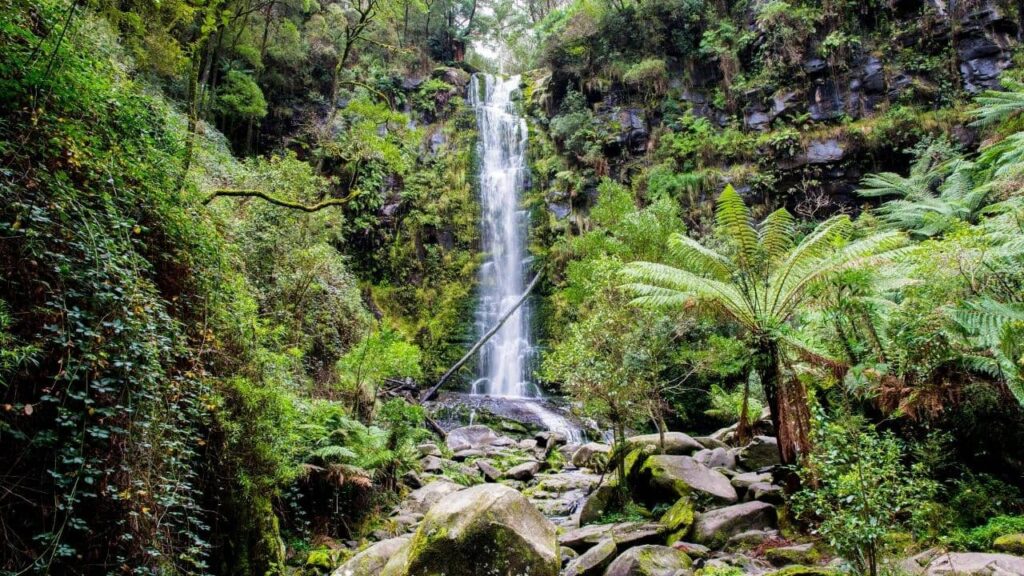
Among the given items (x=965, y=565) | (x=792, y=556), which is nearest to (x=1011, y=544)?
(x=965, y=565)

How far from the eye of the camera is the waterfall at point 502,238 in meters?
19.3

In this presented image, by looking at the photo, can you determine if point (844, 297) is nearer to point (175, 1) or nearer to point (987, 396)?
point (987, 396)

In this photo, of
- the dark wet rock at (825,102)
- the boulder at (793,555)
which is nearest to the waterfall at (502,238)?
the dark wet rock at (825,102)

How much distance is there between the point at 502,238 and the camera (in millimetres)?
22359

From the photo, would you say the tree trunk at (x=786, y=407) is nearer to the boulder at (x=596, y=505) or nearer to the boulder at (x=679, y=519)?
the boulder at (x=679, y=519)

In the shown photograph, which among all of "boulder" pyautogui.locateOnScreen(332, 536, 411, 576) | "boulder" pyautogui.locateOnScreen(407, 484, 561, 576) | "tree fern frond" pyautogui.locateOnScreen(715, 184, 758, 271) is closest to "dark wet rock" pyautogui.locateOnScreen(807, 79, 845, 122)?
"tree fern frond" pyautogui.locateOnScreen(715, 184, 758, 271)

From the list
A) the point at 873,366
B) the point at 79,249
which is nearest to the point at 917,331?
the point at 873,366

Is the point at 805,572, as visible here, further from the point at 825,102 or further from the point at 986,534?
the point at 825,102

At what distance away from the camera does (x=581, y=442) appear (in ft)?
47.4

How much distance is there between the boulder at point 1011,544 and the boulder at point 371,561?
5371 millimetres

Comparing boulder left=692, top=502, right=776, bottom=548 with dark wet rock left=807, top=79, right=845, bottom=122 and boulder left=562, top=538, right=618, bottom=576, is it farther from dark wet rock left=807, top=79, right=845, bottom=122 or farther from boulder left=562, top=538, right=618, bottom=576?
dark wet rock left=807, top=79, right=845, bottom=122

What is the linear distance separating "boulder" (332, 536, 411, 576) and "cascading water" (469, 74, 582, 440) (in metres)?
9.89

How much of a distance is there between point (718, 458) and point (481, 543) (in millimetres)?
6053

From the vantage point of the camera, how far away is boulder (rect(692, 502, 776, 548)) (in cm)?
636
